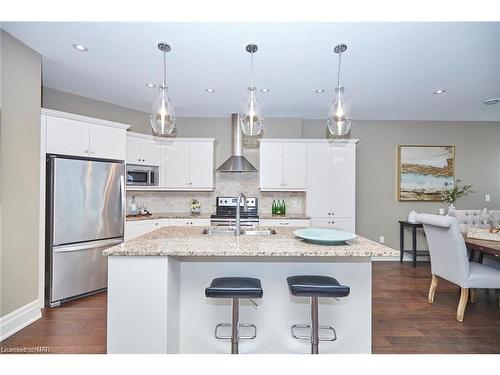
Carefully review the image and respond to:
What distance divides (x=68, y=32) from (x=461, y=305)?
4.46 m

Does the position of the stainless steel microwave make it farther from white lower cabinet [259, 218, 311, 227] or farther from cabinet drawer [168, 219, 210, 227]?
white lower cabinet [259, 218, 311, 227]

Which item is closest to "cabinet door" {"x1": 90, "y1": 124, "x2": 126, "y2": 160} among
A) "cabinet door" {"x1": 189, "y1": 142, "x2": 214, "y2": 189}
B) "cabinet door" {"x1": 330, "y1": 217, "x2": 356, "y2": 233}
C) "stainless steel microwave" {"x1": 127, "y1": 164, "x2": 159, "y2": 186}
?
"stainless steel microwave" {"x1": 127, "y1": 164, "x2": 159, "y2": 186}

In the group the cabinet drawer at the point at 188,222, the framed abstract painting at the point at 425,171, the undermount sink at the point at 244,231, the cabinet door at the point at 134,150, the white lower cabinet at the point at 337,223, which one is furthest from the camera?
the framed abstract painting at the point at 425,171

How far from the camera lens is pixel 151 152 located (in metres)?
3.85

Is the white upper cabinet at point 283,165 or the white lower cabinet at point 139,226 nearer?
the white lower cabinet at point 139,226

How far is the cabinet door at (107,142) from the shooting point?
2917 millimetres

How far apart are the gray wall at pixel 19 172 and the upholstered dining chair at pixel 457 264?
159 inches

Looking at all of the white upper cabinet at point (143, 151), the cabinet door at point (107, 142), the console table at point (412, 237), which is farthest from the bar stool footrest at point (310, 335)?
the white upper cabinet at point (143, 151)

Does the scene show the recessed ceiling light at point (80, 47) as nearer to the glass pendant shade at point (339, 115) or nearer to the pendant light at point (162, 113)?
the pendant light at point (162, 113)

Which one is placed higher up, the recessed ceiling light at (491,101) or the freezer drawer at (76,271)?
the recessed ceiling light at (491,101)

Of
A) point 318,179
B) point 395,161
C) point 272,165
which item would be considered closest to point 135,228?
point 272,165

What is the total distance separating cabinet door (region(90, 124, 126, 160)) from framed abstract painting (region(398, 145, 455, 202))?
15.5ft

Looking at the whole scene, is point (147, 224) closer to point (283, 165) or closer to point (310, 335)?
point (283, 165)
